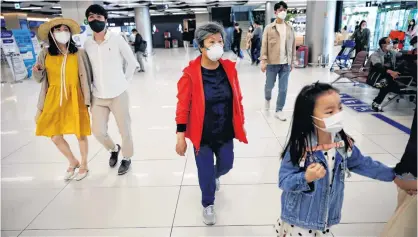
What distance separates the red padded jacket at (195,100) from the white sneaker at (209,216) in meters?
0.49

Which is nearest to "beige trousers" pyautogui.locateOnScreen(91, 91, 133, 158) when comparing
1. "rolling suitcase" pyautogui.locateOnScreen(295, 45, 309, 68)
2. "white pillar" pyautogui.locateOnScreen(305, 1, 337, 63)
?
"rolling suitcase" pyautogui.locateOnScreen(295, 45, 309, 68)

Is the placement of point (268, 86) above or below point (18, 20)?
below

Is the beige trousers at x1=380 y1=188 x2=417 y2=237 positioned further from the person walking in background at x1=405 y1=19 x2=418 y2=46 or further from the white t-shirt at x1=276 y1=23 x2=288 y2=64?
the person walking in background at x1=405 y1=19 x2=418 y2=46

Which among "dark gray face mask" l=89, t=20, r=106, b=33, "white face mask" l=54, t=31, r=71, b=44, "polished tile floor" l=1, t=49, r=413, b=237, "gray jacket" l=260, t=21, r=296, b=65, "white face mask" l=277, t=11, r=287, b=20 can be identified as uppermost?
"white face mask" l=277, t=11, r=287, b=20

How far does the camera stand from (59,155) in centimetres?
355

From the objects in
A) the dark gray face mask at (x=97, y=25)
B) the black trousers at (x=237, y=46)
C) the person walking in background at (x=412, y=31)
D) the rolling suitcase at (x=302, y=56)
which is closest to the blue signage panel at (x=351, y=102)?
the person walking in background at (x=412, y=31)

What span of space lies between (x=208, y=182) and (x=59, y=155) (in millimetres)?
2293

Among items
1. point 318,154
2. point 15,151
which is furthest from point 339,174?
point 15,151

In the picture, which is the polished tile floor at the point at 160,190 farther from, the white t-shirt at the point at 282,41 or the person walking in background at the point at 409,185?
the white t-shirt at the point at 282,41

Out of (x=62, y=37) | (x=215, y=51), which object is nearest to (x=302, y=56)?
(x=62, y=37)

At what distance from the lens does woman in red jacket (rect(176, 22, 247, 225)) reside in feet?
6.10

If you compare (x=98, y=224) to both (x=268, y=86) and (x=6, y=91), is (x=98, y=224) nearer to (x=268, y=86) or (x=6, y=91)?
(x=268, y=86)

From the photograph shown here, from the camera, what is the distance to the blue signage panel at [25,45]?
33.4 ft

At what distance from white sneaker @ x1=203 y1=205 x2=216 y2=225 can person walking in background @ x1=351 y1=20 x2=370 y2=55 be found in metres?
9.44
